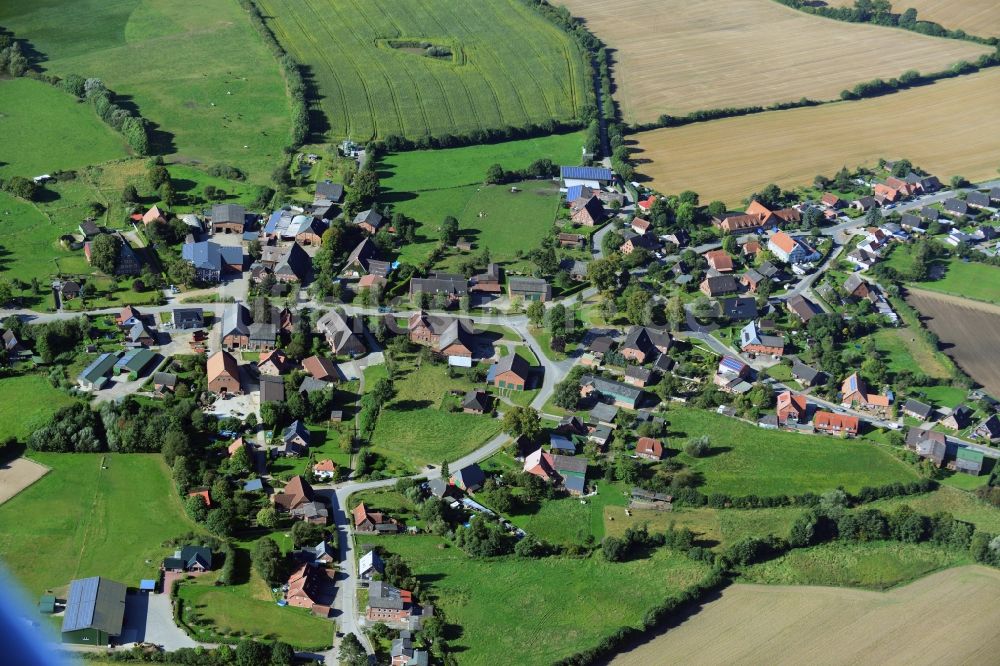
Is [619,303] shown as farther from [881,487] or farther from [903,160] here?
[903,160]

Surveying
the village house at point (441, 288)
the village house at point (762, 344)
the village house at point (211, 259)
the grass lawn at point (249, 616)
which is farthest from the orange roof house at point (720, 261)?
the grass lawn at point (249, 616)

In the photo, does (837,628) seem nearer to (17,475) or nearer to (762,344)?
(762,344)

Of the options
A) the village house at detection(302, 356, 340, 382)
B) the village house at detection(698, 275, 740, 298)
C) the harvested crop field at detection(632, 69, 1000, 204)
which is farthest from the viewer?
the harvested crop field at detection(632, 69, 1000, 204)

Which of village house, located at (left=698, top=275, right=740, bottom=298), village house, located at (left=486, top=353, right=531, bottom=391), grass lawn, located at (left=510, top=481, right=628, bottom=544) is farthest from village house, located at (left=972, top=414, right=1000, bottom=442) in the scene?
village house, located at (left=486, top=353, right=531, bottom=391)

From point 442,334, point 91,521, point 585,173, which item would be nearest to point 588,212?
point 585,173

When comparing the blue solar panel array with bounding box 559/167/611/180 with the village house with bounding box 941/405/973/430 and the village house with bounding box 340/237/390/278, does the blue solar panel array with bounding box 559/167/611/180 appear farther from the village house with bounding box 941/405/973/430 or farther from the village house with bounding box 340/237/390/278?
the village house with bounding box 941/405/973/430

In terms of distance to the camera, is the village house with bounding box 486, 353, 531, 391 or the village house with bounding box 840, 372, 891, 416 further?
the village house with bounding box 486, 353, 531, 391
